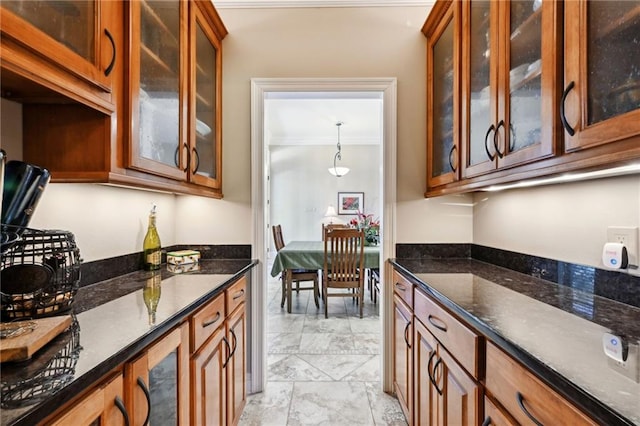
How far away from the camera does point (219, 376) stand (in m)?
1.39

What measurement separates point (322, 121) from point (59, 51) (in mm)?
4918

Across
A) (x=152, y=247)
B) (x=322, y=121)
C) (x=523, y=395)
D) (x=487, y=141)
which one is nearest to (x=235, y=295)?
(x=152, y=247)

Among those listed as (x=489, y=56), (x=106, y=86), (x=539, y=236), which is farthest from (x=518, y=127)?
(x=106, y=86)

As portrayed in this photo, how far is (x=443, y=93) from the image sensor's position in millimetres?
1823

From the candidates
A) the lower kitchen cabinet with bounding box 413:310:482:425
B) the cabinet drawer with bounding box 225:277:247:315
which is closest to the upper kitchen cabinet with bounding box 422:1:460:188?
the lower kitchen cabinet with bounding box 413:310:482:425

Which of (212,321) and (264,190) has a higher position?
(264,190)

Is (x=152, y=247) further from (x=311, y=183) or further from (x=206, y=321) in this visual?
(x=311, y=183)

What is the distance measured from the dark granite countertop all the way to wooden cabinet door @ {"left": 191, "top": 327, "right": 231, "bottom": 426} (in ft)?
A: 0.72

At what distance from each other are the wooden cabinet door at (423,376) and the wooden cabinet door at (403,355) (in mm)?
78

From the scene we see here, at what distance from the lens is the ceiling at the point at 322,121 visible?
452 centimetres

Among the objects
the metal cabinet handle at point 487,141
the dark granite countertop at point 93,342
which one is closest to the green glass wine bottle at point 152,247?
the dark granite countertop at point 93,342

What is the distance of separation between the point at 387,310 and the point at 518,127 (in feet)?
4.64

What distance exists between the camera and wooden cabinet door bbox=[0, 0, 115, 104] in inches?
27.5

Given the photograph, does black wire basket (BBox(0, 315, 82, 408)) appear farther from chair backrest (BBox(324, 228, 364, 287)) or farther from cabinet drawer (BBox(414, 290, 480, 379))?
chair backrest (BBox(324, 228, 364, 287))
